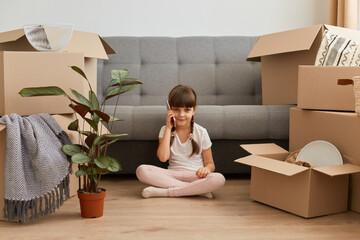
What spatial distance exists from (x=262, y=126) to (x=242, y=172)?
29 centimetres

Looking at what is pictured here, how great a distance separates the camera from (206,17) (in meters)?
3.12

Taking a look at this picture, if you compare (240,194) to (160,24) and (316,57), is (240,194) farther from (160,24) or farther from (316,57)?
(160,24)

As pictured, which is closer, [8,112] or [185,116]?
[8,112]

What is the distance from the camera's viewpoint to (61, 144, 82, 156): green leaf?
1.57m

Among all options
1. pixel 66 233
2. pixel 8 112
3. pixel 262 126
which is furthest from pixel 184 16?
pixel 66 233

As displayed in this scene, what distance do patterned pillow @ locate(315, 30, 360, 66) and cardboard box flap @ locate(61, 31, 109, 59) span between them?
108 cm

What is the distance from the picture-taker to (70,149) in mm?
1586

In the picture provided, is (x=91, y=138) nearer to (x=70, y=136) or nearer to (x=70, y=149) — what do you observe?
(x=70, y=149)

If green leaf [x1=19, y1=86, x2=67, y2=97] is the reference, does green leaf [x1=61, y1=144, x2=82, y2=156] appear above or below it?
below

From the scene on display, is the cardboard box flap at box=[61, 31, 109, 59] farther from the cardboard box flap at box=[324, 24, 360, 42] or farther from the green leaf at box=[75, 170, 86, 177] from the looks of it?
the cardboard box flap at box=[324, 24, 360, 42]

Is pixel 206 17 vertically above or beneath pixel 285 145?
above

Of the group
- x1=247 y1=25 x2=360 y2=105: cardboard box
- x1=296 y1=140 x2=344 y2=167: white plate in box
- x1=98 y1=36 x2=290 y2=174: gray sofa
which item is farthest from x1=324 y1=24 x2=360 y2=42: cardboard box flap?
x1=296 y1=140 x2=344 y2=167: white plate in box

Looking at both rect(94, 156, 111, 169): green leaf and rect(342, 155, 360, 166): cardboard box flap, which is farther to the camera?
rect(342, 155, 360, 166): cardboard box flap

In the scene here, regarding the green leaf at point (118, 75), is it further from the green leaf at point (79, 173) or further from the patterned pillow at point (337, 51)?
the patterned pillow at point (337, 51)
